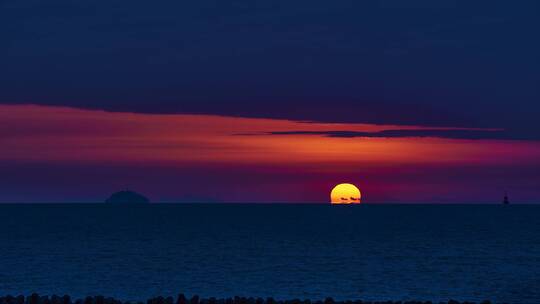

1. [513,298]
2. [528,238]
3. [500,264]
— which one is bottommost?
[513,298]

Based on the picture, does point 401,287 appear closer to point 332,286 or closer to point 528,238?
point 332,286

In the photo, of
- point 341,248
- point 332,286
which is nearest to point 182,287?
point 332,286

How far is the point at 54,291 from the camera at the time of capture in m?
54.6

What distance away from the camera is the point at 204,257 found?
83.7 meters

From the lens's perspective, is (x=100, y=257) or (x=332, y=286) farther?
(x=100, y=257)

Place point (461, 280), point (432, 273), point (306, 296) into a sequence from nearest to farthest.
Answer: point (306, 296) < point (461, 280) < point (432, 273)

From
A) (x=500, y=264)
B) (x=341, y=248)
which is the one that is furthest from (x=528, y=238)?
(x=500, y=264)

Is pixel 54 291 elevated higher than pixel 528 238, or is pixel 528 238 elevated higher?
pixel 528 238

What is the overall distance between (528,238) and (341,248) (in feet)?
132

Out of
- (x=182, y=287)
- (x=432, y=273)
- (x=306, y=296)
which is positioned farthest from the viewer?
(x=432, y=273)

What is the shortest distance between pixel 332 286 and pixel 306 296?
7164mm

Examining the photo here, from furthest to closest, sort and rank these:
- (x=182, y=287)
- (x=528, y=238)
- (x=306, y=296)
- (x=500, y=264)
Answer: (x=528, y=238) < (x=500, y=264) < (x=182, y=287) < (x=306, y=296)

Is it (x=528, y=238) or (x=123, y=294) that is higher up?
(x=528, y=238)

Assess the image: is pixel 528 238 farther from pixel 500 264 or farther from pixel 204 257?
pixel 204 257
